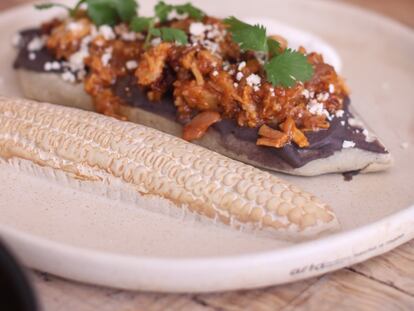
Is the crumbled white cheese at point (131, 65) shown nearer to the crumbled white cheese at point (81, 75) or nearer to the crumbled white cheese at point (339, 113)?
the crumbled white cheese at point (81, 75)

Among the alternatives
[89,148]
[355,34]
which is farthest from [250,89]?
[355,34]

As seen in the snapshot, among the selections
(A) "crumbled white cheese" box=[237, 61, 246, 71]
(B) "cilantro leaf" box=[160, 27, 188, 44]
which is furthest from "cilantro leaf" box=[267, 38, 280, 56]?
(B) "cilantro leaf" box=[160, 27, 188, 44]

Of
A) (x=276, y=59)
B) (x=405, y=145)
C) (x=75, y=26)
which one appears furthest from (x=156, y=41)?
(x=405, y=145)

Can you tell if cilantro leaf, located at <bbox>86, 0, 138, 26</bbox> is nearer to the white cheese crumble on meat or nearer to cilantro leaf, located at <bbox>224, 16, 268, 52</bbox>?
cilantro leaf, located at <bbox>224, 16, 268, 52</bbox>

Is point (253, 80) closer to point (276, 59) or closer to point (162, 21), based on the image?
point (276, 59)

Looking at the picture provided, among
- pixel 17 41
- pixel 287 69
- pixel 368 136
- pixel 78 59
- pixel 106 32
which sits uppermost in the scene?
pixel 287 69

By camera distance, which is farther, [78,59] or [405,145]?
[78,59]

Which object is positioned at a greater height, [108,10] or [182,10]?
[182,10]

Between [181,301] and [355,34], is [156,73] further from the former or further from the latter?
[355,34]

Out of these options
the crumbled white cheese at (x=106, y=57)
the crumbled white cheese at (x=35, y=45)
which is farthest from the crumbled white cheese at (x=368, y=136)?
the crumbled white cheese at (x=35, y=45)
